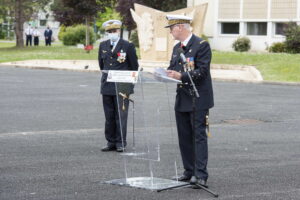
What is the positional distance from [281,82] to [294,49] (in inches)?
640

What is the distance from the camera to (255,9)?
5266 cm

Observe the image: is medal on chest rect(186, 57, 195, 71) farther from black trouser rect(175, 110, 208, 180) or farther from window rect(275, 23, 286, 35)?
window rect(275, 23, 286, 35)

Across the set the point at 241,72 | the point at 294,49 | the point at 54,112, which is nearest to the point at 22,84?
the point at 54,112

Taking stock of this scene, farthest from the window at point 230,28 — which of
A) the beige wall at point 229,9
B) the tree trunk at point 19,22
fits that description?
the tree trunk at point 19,22

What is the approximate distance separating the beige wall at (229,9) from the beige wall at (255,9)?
0.67 metres

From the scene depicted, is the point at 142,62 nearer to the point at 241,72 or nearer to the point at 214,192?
the point at 241,72

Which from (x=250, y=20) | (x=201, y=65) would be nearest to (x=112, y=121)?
(x=201, y=65)

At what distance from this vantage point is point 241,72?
32.3 meters

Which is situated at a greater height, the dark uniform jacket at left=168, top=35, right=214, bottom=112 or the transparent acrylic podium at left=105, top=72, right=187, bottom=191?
the dark uniform jacket at left=168, top=35, right=214, bottom=112

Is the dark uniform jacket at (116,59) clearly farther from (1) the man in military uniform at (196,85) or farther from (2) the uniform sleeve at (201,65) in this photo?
(2) the uniform sleeve at (201,65)

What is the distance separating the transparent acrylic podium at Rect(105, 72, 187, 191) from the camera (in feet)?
26.8

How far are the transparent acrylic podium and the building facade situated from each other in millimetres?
41010

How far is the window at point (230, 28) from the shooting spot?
178ft

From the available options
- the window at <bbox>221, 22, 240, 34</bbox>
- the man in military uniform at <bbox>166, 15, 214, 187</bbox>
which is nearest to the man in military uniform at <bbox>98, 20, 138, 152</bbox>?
the man in military uniform at <bbox>166, 15, 214, 187</bbox>
